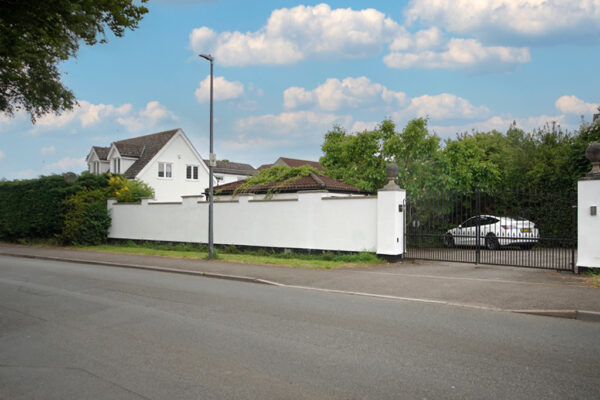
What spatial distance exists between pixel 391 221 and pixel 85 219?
17.1 meters

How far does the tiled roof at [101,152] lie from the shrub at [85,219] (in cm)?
1695

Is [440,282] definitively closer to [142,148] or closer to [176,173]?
[176,173]

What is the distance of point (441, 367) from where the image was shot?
195 inches

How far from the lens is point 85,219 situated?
23953 millimetres

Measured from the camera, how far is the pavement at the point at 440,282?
27.0 ft

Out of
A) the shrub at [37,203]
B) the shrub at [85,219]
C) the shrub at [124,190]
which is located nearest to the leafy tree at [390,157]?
the shrub at [124,190]

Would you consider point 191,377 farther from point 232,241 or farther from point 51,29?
point 232,241

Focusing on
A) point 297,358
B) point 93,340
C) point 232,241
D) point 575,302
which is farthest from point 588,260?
point 232,241

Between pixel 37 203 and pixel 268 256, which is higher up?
pixel 37 203

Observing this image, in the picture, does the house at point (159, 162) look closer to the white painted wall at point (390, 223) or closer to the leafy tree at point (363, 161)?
the leafy tree at point (363, 161)

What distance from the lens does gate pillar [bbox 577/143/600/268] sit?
36.9ft

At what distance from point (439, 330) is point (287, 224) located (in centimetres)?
1175

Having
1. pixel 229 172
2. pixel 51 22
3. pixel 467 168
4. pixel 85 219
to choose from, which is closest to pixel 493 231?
pixel 467 168

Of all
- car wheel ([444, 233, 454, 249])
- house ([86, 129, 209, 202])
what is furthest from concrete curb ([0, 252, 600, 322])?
house ([86, 129, 209, 202])
